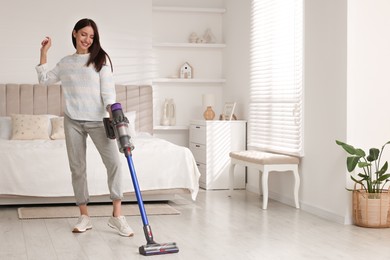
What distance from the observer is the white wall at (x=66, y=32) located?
6879mm

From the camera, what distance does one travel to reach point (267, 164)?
214 inches

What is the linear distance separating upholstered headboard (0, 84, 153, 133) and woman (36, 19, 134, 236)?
259 cm

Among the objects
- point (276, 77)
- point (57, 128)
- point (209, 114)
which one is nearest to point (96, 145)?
point (57, 128)

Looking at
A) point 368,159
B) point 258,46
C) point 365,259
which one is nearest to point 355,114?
point 368,159

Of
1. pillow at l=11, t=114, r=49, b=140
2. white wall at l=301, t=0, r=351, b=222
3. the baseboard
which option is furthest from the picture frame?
pillow at l=11, t=114, r=49, b=140

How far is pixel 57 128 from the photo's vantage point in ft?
20.6

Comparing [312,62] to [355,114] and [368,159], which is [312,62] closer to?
[355,114]

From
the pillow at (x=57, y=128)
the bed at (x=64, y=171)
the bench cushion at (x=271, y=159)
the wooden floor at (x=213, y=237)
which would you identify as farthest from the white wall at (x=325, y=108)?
the pillow at (x=57, y=128)

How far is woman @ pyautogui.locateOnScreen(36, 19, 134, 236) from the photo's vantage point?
164 inches

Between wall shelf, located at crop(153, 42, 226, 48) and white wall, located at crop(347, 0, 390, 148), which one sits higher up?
wall shelf, located at crop(153, 42, 226, 48)

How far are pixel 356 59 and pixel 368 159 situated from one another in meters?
0.75

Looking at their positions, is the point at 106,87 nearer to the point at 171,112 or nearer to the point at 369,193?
the point at 369,193

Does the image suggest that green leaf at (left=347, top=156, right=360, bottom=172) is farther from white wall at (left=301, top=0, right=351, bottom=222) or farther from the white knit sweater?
the white knit sweater

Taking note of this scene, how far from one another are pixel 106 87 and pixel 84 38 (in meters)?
0.35
